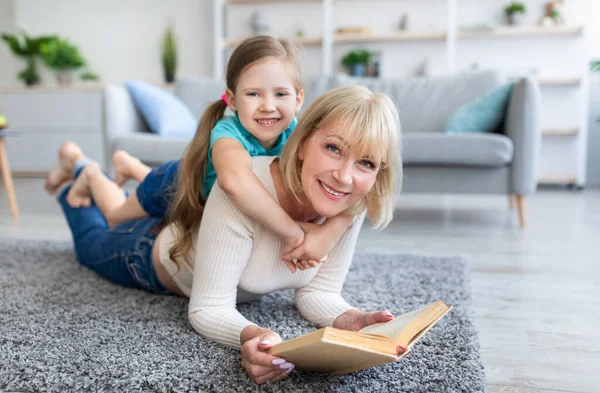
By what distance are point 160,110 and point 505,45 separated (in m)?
3.06

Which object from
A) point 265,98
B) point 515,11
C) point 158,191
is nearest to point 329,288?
point 265,98

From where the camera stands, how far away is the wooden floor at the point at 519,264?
959mm

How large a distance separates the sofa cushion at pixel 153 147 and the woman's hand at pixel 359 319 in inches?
71.0

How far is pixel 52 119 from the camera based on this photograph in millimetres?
4980

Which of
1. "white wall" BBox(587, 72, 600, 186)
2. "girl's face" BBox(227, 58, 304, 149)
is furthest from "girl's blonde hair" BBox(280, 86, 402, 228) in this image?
"white wall" BBox(587, 72, 600, 186)

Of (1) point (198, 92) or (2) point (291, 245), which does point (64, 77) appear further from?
(2) point (291, 245)

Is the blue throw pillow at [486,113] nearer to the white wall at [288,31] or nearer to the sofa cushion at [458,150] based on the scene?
the sofa cushion at [458,150]

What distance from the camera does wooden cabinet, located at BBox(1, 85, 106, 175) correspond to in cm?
493

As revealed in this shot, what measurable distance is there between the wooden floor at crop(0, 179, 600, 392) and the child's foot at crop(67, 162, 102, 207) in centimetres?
59

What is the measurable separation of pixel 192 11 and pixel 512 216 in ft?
12.1

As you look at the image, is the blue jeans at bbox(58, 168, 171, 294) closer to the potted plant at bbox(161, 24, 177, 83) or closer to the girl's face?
the girl's face

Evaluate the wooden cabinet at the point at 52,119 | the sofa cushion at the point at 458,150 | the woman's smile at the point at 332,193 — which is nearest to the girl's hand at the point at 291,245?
the woman's smile at the point at 332,193

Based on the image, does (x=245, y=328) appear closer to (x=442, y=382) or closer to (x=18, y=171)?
(x=442, y=382)

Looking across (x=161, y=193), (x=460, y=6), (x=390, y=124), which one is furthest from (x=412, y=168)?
(x=460, y=6)
